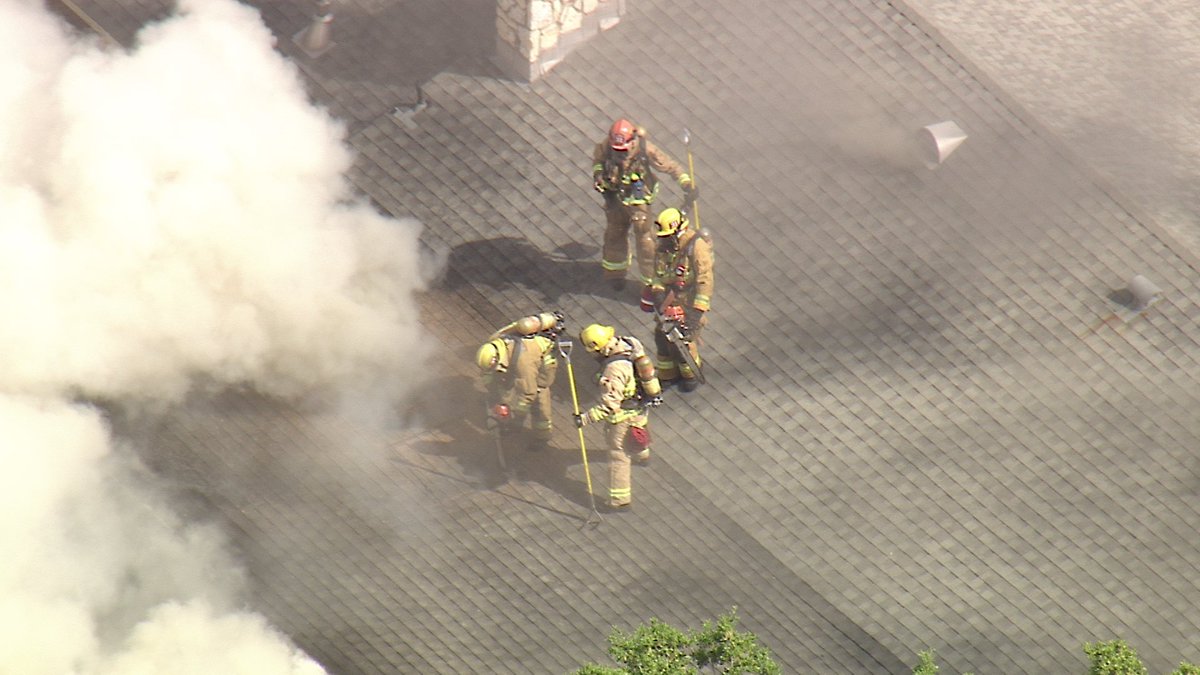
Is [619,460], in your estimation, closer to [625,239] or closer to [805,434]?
[805,434]

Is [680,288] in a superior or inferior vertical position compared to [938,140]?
inferior

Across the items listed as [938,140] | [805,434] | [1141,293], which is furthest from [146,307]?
[1141,293]

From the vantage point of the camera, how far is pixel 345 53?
19719 mm

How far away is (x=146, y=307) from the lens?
17.3 m

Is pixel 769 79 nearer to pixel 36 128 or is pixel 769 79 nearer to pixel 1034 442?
pixel 1034 442

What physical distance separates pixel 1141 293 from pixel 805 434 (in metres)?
3.30

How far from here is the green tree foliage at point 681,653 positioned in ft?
46.5

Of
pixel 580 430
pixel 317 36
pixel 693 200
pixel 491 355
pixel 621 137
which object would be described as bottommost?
pixel 580 430

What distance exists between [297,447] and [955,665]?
6.14 m

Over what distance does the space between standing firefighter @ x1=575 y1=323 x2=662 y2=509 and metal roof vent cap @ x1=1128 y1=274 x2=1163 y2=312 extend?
4.46 meters

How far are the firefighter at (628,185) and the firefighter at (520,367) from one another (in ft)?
3.88

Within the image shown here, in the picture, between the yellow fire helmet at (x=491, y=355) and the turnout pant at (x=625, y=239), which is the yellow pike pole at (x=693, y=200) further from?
the yellow fire helmet at (x=491, y=355)

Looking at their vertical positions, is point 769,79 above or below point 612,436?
above

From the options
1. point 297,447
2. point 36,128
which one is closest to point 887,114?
point 297,447
